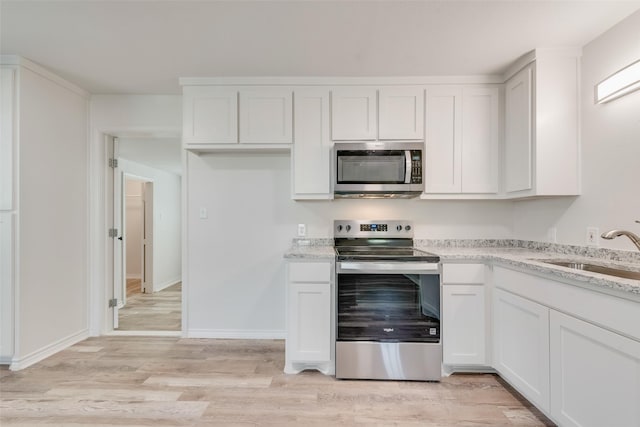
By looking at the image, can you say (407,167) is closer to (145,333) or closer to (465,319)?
(465,319)

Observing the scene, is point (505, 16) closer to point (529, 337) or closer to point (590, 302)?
point (590, 302)

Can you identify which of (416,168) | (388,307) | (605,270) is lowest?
(388,307)

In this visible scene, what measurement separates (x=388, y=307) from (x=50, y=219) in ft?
9.21

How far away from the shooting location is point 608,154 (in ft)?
6.52

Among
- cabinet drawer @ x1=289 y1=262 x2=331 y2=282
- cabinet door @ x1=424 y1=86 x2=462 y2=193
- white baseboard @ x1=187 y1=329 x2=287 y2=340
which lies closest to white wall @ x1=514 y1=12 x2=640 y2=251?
cabinet door @ x1=424 y1=86 x2=462 y2=193

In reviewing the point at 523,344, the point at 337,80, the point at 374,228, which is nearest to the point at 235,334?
the point at 374,228

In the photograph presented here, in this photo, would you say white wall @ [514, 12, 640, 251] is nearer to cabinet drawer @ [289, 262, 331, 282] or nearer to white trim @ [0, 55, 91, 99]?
cabinet drawer @ [289, 262, 331, 282]

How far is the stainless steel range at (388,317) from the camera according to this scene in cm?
221

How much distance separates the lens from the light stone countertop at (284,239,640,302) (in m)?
1.34

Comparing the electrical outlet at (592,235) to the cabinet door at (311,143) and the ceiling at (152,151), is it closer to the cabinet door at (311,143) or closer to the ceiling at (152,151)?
the cabinet door at (311,143)

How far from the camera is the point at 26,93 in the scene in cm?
241

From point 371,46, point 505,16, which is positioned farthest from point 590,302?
point 371,46

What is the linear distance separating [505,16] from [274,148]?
1774 mm

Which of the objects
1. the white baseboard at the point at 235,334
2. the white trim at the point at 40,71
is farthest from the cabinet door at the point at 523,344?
the white trim at the point at 40,71
